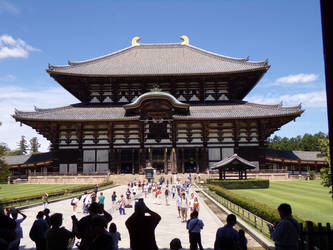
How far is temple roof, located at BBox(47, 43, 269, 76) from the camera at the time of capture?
47375 millimetres

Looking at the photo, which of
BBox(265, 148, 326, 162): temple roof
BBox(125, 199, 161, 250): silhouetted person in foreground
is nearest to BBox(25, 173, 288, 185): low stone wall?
BBox(265, 148, 326, 162): temple roof

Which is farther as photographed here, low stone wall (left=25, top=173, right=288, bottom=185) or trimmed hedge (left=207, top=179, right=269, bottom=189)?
low stone wall (left=25, top=173, right=288, bottom=185)

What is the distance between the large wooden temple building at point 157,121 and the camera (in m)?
43.6

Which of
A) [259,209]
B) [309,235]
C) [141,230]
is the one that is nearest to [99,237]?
[141,230]

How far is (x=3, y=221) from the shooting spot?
621 centimetres

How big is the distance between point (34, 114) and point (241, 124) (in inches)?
1300

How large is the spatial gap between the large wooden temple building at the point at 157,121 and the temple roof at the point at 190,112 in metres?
0.14

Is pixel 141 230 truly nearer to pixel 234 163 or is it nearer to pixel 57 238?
pixel 57 238

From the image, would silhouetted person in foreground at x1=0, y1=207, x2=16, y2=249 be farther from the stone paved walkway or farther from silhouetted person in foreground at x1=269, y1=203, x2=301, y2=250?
silhouetted person in foreground at x1=269, y1=203, x2=301, y2=250

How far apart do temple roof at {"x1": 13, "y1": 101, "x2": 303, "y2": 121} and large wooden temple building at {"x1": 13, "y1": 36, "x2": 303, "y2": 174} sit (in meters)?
0.14

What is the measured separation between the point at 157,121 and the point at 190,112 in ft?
18.4

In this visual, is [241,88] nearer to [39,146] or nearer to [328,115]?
[328,115]

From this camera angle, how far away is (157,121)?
146ft

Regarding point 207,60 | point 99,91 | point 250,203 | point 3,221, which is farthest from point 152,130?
point 3,221
